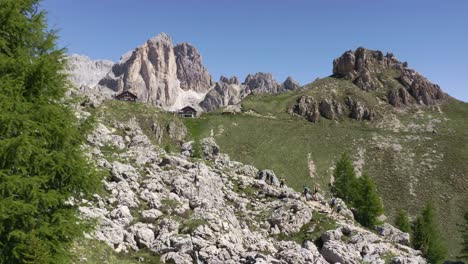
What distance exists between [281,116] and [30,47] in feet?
443

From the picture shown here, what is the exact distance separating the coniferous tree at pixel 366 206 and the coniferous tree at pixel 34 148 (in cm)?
5776

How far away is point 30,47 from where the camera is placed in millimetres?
13719

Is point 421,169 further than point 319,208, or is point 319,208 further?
point 421,169

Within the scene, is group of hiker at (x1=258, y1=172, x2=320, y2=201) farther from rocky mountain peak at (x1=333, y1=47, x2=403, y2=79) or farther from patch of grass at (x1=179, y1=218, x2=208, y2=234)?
rocky mountain peak at (x1=333, y1=47, x2=403, y2=79)

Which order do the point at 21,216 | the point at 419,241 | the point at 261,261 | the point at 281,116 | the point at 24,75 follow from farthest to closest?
the point at 281,116 < the point at 419,241 < the point at 261,261 < the point at 24,75 < the point at 21,216

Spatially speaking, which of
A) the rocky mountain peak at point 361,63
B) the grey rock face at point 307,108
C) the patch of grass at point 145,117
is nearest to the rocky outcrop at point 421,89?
the rocky mountain peak at point 361,63

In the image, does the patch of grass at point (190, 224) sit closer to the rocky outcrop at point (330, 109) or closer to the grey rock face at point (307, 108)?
the grey rock face at point (307, 108)

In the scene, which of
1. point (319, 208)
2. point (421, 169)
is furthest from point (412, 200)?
point (319, 208)

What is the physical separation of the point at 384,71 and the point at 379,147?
72825 millimetres

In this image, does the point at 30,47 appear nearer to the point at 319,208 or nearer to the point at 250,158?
the point at 319,208

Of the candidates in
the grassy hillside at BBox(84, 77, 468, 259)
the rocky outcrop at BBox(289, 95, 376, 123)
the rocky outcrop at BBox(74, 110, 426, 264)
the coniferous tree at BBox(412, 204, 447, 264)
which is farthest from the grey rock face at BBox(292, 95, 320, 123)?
the rocky outcrop at BBox(74, 110, 426, 264)

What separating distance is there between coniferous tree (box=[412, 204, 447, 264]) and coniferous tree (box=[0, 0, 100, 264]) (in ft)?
217

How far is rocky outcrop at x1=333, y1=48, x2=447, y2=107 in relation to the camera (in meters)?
159

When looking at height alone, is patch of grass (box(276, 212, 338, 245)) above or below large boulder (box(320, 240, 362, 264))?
above
